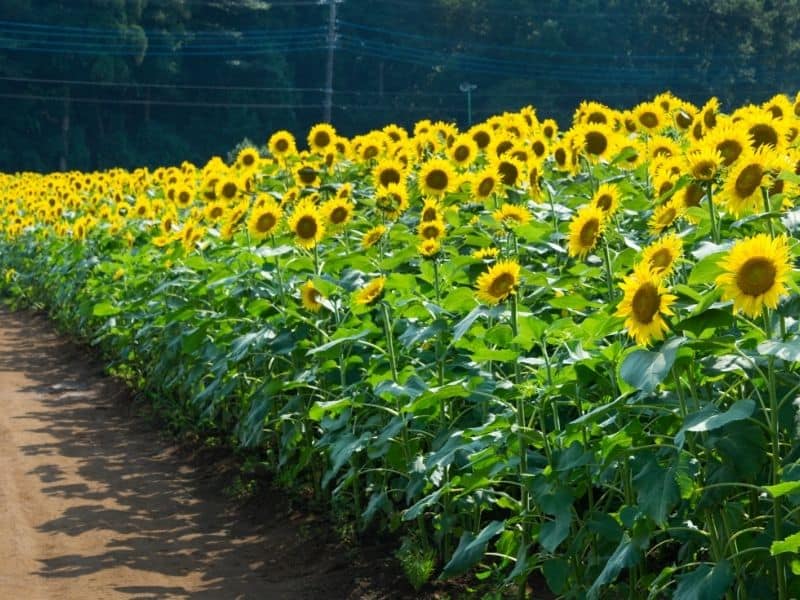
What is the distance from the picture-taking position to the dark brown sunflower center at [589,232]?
13.7 ft

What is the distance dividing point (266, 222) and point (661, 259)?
10.6ft

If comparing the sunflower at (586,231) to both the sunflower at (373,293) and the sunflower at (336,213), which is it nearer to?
the sunflower at (373,293)

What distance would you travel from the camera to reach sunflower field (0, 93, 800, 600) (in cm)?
326

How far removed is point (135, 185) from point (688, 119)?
7.55 meters

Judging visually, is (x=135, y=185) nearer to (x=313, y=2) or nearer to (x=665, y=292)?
(x=665, y=292)

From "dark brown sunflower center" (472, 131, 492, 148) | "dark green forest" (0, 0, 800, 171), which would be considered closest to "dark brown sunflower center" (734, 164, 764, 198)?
"dark brown sunflower center" (472, 131, 492, 148)

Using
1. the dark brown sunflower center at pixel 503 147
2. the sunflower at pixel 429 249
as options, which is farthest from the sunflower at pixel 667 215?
the dark brown sunflower center at pixel 503 147

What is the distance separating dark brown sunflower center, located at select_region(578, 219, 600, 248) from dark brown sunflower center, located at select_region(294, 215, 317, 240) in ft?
6.07

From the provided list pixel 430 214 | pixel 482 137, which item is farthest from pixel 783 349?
pixel 482 137

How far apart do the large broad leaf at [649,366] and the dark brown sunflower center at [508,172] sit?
2947 millimetres

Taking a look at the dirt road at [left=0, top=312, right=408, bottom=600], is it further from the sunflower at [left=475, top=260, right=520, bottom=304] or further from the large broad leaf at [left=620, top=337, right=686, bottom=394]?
the large broad leaf at [left=620, top=337, right=686, bottom=394]

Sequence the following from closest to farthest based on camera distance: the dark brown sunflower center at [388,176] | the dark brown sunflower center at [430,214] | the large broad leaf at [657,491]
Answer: the large broad leaf at [657,491] < the dark brown sunflower center at [430,214] < the dark brown sunflower center at [388,176]

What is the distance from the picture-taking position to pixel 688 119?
662 centimetres

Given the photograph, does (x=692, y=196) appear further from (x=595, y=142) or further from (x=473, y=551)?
(x=595, y=142)
